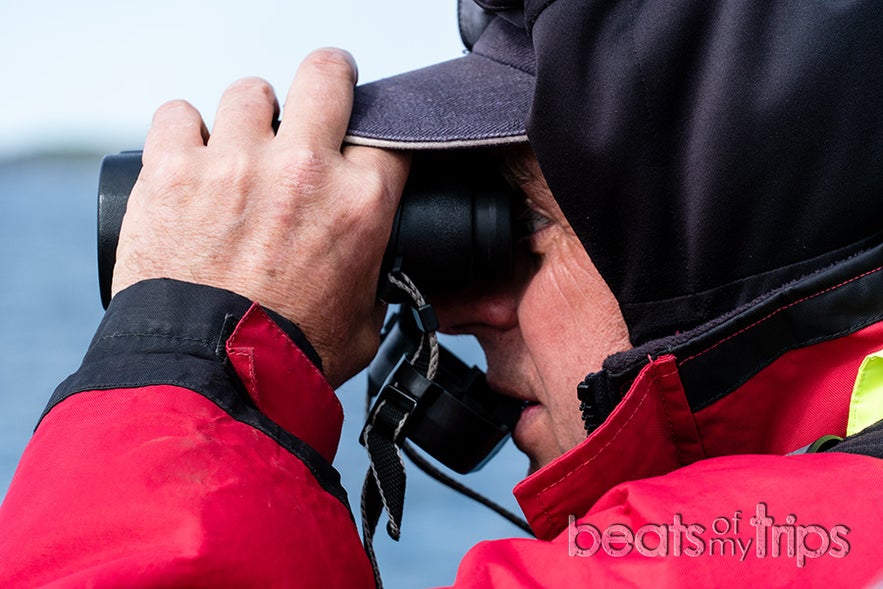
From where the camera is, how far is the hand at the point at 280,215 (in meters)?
1.05

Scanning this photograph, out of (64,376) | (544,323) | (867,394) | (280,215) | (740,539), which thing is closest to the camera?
(740,539)

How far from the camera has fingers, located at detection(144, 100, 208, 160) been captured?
1122mm

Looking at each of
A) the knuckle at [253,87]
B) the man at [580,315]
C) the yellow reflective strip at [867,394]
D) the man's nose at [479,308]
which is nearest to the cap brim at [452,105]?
the man at [580,315]

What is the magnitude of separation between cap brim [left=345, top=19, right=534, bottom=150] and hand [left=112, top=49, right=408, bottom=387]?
0.03 meters

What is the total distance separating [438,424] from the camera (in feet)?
4.09

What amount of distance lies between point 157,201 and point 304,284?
0.18 meters

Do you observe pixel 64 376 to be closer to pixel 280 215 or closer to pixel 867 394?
pixel 280 215

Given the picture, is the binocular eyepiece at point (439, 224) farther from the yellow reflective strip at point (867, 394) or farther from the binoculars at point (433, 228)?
the yellow reflective strip at point (867, 394)

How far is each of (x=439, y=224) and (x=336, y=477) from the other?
11.5 inches

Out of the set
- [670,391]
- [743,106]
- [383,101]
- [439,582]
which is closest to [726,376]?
[670,391]

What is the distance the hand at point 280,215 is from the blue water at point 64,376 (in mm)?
285

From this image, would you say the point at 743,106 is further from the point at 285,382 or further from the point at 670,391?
the point at 285,382

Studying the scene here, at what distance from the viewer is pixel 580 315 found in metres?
1.13

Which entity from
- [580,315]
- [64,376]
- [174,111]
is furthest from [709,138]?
[64,376]
